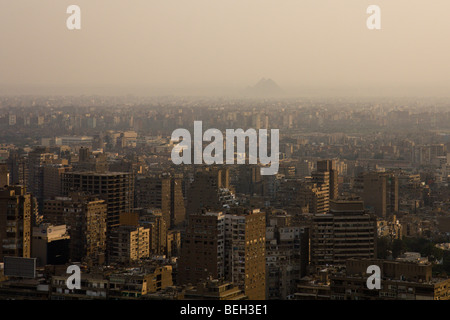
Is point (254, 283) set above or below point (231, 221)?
below

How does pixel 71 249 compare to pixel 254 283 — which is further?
pixel 71 249

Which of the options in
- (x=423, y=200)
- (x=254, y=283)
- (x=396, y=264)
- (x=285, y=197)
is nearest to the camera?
(x=396, y=264)

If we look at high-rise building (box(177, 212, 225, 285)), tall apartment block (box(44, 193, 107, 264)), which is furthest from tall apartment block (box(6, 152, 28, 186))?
high-rise building (box(177, 212, 225, 285))

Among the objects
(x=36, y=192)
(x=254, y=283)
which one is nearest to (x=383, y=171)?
(x=36, y=192)

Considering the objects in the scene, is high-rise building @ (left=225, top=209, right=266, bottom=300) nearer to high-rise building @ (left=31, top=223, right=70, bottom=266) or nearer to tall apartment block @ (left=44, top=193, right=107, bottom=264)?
high-rise building @ (left=31, top=223, right=70, bottom=266)

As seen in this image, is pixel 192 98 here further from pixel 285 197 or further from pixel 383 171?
pixel 383 171
